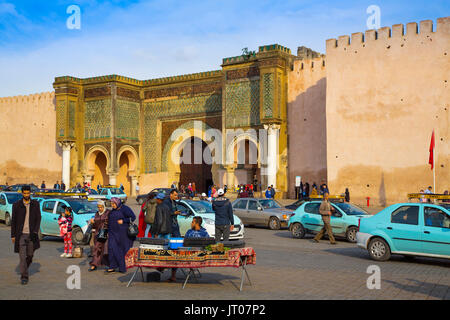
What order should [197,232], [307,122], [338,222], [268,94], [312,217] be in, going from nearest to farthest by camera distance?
1. [197,232]
2. [338,222]
3. [312,217]
4. [268,94]
5. [307,122]

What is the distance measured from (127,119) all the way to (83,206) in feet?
83.6

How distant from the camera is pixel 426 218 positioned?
1104 cm

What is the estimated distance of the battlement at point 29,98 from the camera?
140 ft

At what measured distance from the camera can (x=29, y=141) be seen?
145 feet

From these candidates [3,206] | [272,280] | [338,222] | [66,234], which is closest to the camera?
[272,280]

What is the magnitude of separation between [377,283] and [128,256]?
3.98 metres

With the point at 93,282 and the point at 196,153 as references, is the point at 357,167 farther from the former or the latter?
the point at 93,282

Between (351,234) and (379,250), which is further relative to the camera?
(351,234)

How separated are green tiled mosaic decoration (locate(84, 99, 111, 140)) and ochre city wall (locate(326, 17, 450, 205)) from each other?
57.6 feet

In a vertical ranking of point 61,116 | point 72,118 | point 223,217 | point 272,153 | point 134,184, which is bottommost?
point 223,217

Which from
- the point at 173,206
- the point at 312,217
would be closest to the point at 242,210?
the point at 312,217

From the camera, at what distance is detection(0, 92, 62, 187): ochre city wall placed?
4262cm

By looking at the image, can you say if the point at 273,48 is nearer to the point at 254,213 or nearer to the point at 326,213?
the point at 254,213
